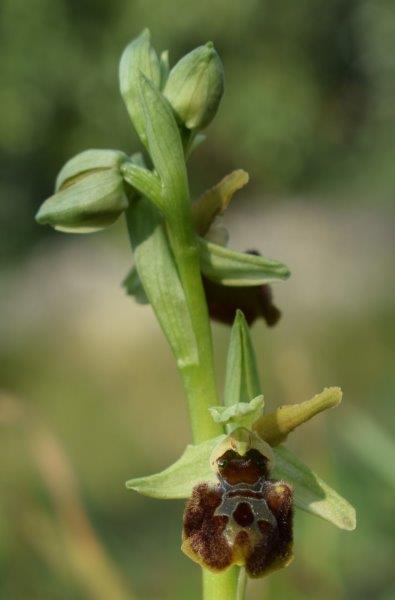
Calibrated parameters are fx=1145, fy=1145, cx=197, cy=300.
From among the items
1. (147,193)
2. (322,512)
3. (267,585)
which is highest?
(147,193)

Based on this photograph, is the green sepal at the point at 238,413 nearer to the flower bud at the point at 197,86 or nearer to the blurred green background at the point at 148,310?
the flower bud at the point at 197,86

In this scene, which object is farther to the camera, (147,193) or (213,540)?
(147,193)

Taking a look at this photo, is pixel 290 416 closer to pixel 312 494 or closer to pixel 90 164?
pixel 312 494

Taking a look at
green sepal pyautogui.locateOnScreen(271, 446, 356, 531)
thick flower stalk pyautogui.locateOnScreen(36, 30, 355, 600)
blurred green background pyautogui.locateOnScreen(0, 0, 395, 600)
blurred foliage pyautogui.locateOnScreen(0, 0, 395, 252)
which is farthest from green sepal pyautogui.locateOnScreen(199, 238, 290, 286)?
blurred foliage pyautogui.locateOnScreen(0, 0, 395, 252)

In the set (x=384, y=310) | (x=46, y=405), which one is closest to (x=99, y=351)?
(x=46, y=405)

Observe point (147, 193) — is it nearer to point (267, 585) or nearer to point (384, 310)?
point (267, 585)

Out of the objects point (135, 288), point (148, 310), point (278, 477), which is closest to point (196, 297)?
point (135, 288)

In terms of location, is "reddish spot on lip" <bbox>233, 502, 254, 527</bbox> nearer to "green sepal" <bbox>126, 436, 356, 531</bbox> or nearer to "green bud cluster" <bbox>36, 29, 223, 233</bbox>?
"green sepal" <bbox>126, 436, 356, 531</bbox>
